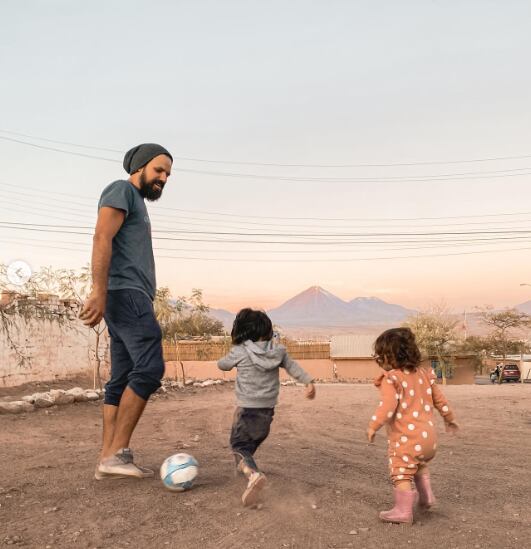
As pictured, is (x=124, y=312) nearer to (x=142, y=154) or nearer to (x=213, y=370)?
(x=142, y=154)

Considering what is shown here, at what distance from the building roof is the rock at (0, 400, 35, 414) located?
42116 millimetres

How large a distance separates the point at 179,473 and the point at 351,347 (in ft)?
163

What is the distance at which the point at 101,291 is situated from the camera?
4.25 metres

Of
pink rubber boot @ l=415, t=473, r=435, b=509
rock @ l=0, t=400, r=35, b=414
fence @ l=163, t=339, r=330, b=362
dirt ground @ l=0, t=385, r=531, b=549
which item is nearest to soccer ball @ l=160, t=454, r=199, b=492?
dirt ground @ l=0, t=385, r=531, b=549

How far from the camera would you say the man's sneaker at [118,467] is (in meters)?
4.45

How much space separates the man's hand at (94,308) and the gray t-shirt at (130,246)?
0.79 ft

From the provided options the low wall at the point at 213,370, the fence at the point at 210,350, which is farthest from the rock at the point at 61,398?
the low wall at the point at 213,370

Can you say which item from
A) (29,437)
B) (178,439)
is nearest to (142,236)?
(178,439)

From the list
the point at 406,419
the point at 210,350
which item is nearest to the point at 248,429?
the point at 406,419

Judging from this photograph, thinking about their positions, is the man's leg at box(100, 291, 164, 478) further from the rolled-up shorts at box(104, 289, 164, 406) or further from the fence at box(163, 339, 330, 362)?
the fence at box(163, 339, 330, 362)

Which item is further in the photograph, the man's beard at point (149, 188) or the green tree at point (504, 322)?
the green tree at point (504, 322)

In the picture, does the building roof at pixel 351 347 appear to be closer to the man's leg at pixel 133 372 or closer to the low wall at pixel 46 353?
the low wall at pixel 46 353

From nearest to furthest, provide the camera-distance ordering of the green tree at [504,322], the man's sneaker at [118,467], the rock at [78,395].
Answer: the man's sneaker at [118,467] → the rock at [78,395] → the green tree at [504,322]

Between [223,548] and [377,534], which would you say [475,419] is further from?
[223,548]
